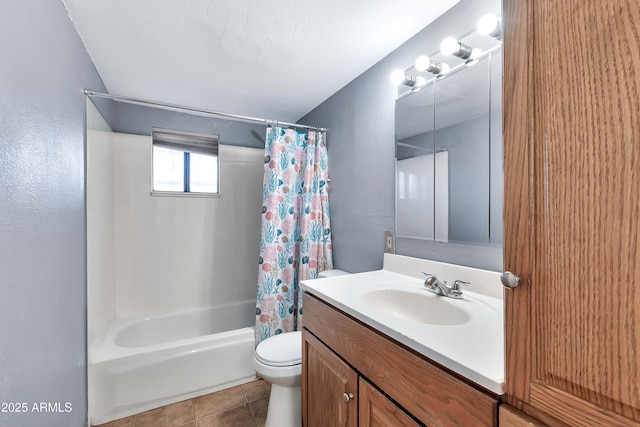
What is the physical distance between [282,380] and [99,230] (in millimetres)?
1537

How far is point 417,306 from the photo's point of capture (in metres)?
1.18

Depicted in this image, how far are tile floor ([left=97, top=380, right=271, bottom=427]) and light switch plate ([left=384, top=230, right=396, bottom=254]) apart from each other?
1277mm

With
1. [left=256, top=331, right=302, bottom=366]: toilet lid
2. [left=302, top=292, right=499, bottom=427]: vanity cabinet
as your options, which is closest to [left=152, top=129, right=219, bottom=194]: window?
[left=256, top=331, right=302, bottom=366]: toilet lid

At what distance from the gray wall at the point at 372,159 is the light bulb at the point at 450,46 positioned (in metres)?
0.09

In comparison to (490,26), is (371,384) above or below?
below

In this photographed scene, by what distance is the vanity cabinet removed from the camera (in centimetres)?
61

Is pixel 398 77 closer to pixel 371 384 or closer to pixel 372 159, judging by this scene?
pixel 372 159

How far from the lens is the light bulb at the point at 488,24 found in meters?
1.06

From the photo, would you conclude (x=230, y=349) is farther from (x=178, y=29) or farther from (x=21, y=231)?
(x=178, y=29)

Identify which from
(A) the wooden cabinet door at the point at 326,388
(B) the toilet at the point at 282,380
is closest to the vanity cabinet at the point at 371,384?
(A) the wooden cabinet door at the point at 326,388

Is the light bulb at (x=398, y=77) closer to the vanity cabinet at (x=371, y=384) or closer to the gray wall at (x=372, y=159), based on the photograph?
the gray wall at (x=372, y=159)

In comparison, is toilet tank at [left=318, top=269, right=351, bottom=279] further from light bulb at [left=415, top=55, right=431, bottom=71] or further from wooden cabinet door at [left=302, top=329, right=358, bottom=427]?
light bulb at [left=415, top=55, right=431, bottom=71]

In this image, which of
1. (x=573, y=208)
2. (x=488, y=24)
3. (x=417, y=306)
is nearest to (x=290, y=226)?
(x=417, y=306)

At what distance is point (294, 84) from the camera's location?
6.48ft
